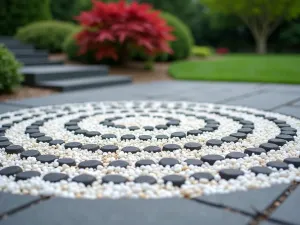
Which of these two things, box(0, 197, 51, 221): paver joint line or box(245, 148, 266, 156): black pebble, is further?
box(245, 148, 266, 156): black pebble

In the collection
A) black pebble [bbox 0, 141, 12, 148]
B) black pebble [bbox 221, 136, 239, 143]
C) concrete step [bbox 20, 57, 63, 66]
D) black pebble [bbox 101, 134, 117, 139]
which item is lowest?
black pebble [bbox 0, 141, 12, 148]

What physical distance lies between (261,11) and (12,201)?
64.1 ft

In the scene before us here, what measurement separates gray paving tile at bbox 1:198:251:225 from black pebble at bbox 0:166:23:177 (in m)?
0.38

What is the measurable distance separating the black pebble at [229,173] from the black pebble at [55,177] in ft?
2.43

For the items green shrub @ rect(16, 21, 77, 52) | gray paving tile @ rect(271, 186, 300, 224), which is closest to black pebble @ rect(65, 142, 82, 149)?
gray paving tile @ rect(271, 186, 300, 224)

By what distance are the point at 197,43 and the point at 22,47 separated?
54.9 feet

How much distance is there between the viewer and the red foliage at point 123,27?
258 inches

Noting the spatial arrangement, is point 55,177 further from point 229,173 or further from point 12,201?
point 229,173

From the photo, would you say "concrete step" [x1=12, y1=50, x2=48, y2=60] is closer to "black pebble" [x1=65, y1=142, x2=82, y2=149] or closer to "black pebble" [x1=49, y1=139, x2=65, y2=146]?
"black pebble" [x1=49, y1=139, x2=65, y2=146]

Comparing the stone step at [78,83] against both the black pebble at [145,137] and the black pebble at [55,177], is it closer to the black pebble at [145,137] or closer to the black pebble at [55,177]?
the black pebble at [145,137]

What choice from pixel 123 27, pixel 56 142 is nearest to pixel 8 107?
pixel 56 142

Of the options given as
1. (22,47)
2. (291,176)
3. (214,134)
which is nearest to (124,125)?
(214,134)

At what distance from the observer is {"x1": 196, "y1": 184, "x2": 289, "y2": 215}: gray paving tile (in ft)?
4.16

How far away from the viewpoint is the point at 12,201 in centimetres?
134
